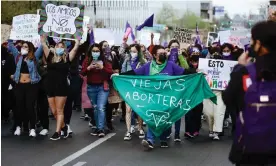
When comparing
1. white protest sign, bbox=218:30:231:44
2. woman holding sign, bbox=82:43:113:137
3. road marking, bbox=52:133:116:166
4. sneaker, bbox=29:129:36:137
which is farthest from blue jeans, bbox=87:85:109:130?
white protest sign, bbox=218:30:231:44

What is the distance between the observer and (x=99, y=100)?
1031 cm

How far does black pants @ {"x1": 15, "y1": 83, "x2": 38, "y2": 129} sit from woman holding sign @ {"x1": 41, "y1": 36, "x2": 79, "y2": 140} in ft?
1.72

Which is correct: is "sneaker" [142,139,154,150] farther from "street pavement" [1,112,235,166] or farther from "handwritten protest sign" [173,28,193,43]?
"handwritten protest sign" [173,28,193,43]

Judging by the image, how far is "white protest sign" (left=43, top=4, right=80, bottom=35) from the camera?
1062cm

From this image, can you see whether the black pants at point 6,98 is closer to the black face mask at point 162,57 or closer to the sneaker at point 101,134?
the sneaker at point 101,134

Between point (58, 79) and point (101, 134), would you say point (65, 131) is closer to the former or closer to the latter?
point (101, 134)

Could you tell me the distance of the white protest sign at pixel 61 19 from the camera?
34.8 feet

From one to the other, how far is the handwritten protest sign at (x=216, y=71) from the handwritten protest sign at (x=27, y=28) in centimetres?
430

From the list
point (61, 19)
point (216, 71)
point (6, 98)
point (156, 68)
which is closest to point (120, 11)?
point (6, 98)

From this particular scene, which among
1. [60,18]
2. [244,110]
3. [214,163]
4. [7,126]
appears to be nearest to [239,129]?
[244,110]

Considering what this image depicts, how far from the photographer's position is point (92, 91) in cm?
1036

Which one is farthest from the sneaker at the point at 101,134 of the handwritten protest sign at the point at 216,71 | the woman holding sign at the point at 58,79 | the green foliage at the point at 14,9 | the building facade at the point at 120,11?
the building facade at the point at 120,11

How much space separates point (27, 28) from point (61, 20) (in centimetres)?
219

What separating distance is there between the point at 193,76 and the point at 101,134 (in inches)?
84.2
